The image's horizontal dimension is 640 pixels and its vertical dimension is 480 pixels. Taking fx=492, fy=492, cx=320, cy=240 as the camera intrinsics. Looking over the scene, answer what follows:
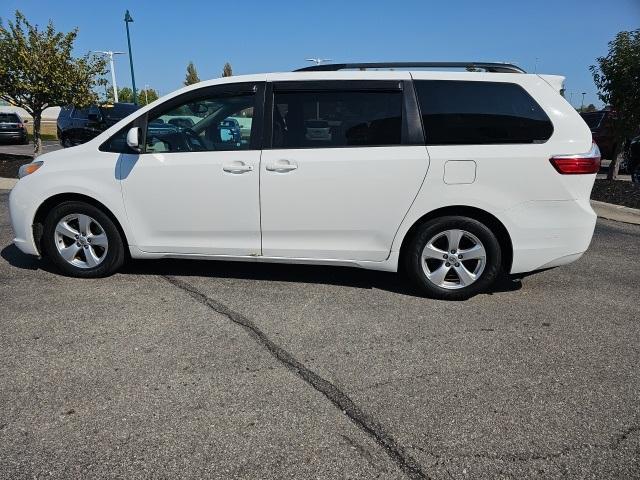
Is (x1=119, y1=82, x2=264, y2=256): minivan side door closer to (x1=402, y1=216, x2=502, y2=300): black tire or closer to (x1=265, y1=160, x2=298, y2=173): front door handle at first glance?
(x1=265, y1=160, x2=298, y2=173): front door handle

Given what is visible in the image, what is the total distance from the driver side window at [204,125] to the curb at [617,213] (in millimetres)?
6477

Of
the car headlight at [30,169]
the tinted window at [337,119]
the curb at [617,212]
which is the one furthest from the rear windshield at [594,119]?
the car headlight at [30,169]

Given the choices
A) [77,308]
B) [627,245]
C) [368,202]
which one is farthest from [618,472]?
[627,245]

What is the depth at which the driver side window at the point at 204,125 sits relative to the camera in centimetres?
413

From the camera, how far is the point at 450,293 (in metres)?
4.10

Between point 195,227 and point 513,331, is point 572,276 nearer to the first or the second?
point 513,331

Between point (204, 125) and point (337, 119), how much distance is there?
118 centimetres

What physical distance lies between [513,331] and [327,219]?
1.66 meters

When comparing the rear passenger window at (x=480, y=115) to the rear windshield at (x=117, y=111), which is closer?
the rear passenger window at (x=480, y=115)

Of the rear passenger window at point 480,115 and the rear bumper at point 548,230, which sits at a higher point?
the rear passenger window at point 480,115

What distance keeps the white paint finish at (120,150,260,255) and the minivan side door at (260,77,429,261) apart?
0.17 metres

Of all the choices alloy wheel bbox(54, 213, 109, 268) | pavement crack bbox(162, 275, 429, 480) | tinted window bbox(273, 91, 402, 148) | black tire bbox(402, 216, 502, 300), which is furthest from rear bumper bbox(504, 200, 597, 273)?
alloy wheel bbox(54, 213, 109, 268)

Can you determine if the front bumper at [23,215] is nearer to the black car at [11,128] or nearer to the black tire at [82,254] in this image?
the black tire at [82,254]

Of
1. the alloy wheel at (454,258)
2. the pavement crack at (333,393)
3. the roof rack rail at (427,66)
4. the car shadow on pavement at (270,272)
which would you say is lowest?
the pavement crack at (333,393)
